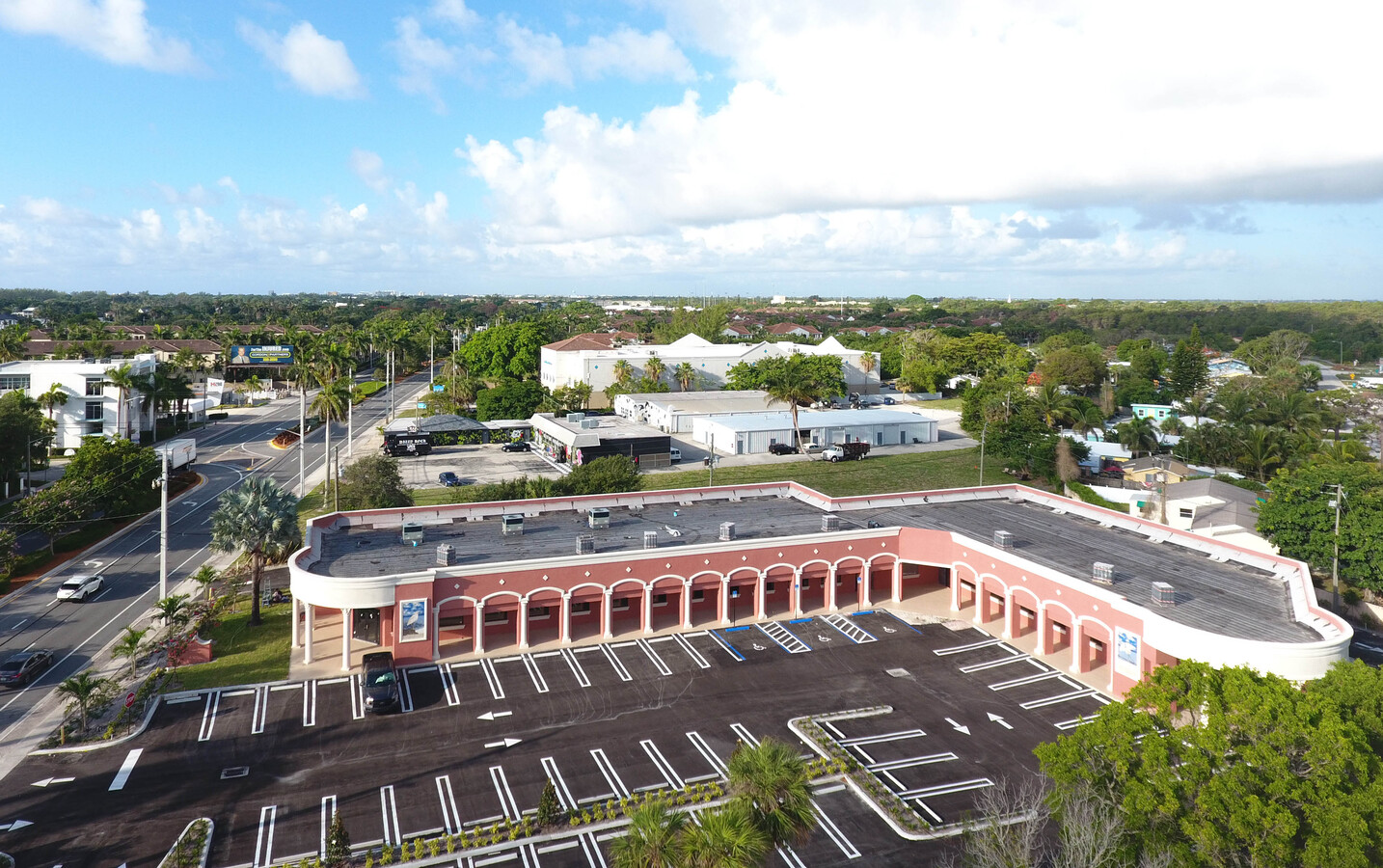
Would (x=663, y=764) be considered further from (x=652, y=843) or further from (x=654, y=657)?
(x=652, y=843)

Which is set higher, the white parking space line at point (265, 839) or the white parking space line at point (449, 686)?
the white parking space line at point (449, 686)

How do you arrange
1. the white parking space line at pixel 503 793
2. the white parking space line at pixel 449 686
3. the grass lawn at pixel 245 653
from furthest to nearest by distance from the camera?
1. the grass lawn at pixel 245 653
2. the white parking space line at pixel 449 686
3. the white parking space line at pixel 503 793

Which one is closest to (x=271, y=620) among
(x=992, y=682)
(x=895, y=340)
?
(x=992, y=682)

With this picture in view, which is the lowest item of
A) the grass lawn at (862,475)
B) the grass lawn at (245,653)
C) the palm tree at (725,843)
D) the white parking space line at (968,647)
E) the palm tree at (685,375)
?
the white parking space line at (968,647)

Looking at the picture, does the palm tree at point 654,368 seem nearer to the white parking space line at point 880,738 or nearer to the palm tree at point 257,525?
the palm tree at point 257,525

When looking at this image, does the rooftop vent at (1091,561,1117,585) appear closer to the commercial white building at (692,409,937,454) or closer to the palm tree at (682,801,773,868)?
the palm tree at (682,801,773,868)

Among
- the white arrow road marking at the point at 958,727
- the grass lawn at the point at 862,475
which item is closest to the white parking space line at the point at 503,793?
the white arrow road marking at the point at 958,727

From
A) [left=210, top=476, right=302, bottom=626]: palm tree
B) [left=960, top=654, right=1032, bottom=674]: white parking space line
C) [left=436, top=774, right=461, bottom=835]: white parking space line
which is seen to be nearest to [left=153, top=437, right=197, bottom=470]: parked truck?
[left=210, top=476, right=302, bottom=626]: palm tree
